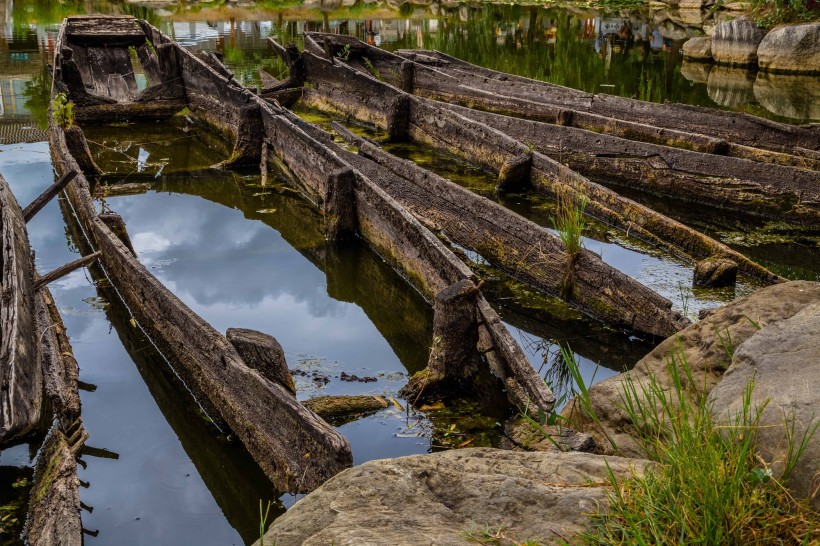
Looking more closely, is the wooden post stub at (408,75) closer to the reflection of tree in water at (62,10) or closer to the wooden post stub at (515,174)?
the wooden post stub at (515,174)

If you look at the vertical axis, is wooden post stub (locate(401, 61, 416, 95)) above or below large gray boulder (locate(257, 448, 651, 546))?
above

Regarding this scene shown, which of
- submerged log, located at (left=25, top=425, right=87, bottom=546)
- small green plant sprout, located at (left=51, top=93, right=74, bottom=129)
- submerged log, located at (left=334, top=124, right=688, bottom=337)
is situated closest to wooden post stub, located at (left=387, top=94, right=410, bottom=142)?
submerged log, located at (left=334, top=124, right=688, bottom=337)

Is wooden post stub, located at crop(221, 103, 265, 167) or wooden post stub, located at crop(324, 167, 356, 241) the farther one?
wooden post stub, located at crop(221, 103, 265, 167)

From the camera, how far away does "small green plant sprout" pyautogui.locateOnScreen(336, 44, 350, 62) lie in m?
14.7

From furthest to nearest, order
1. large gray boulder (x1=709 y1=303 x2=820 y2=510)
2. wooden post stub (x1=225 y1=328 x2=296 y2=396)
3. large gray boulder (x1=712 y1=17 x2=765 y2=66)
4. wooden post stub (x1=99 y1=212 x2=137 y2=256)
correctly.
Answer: large gray boulder (x1=712 y1=17 x2=765 y2=66) < wooden post stub (x1=99 y1=212 x2=137 y2=256) < wooden post stub (x1=225 y1=328 x2=296 y2=396) < large gray boulder (x1=709 y1=303 x2=820 y2=510)

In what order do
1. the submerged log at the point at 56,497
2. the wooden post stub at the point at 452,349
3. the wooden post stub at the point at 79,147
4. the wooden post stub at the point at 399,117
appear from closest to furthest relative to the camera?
the submerged log at the point at 56,497 → the wooden post stub at the point at 452,349 → the wooden post stub at the point at 79,147 → the wooden post stub at the point at 399,117

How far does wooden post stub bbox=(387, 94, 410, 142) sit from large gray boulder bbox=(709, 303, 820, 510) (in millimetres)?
8966

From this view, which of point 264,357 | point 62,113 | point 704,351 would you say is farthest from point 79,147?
A: point 704,351

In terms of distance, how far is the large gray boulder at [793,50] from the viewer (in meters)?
18.3

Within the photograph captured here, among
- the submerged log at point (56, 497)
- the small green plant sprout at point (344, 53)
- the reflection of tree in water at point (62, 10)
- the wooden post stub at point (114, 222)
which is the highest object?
the reflection of tree in water at point (62, 10)

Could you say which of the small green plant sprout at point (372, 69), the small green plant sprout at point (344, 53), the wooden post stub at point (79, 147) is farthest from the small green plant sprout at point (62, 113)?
the small green plant sprout at point (372, 69)

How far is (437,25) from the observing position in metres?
28.1

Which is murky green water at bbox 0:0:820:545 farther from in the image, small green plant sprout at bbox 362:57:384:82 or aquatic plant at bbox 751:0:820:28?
aquatic plant at bbox 751:0:820:28

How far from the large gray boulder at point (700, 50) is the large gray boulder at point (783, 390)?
19209mm
